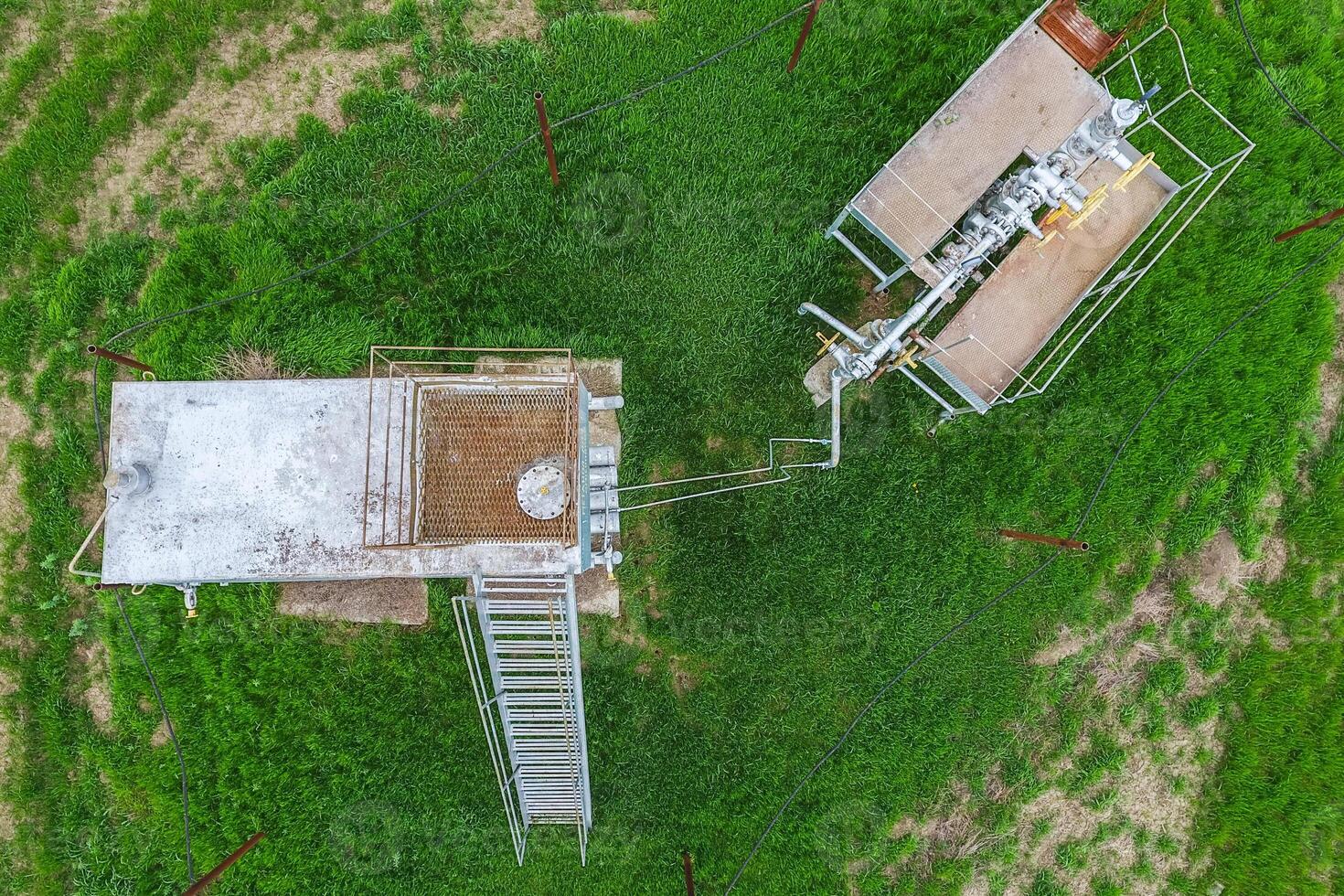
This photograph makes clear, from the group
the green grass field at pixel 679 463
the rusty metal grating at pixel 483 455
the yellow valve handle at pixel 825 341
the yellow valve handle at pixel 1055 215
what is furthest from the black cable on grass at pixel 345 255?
the yellow valve handle at pixel 1055 215

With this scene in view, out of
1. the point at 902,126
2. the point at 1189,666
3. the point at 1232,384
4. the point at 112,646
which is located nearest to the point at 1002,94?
the point at 902,126

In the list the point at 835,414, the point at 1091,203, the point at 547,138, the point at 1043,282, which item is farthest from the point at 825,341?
the point at 547,138

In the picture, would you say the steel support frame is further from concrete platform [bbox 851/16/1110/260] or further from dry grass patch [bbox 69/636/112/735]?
dry grass patch [bbox 69/636/112/735]

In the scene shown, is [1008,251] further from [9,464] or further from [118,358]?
[9,464]

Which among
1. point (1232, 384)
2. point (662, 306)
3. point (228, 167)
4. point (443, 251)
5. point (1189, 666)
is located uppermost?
point (228, 167)

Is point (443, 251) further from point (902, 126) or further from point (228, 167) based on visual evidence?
point (902, 126)

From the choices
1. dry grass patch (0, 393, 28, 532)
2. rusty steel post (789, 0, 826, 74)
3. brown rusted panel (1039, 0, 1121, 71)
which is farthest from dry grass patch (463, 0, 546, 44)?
dry grass patch (0, 393, 28, 532)
